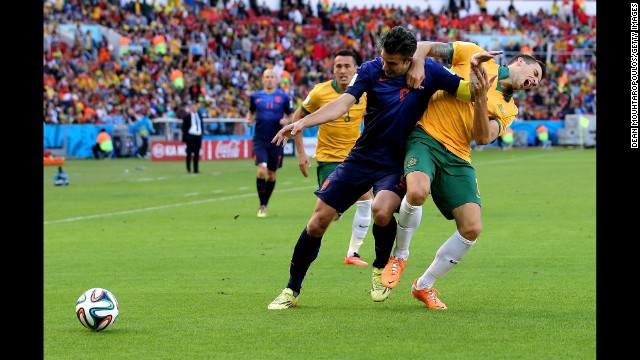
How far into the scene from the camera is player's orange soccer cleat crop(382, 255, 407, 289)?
9305 mm

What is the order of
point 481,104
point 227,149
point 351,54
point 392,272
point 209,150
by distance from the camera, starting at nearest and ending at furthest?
point 481,104, point 392,272, point 351,54, point 209,150, point 227,149

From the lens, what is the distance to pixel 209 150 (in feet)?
136

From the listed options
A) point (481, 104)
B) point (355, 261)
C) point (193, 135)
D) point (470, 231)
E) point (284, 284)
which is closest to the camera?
point (481, 104)

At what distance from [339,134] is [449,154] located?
4364 mm

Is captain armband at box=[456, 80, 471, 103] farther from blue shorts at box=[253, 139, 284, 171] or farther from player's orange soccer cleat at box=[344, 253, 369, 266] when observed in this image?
blue shorts at box=[253, 139, 284, 171]

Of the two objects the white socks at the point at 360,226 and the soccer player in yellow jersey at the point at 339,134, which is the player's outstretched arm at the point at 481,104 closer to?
the soccer player in yellow jersey at the point at 339,134

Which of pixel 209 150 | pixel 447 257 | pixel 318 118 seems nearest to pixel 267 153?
pixel 447 257

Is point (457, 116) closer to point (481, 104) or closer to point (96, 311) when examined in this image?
point (481, 104)

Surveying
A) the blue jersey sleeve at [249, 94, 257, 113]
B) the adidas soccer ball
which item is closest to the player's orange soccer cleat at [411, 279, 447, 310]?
the adidas soccer ball

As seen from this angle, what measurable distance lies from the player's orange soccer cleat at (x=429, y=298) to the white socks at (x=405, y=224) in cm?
45

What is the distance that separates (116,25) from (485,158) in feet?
63.2

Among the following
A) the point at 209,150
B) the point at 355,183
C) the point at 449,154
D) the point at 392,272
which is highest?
the point at 449,154

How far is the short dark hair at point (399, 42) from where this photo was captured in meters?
8.73
